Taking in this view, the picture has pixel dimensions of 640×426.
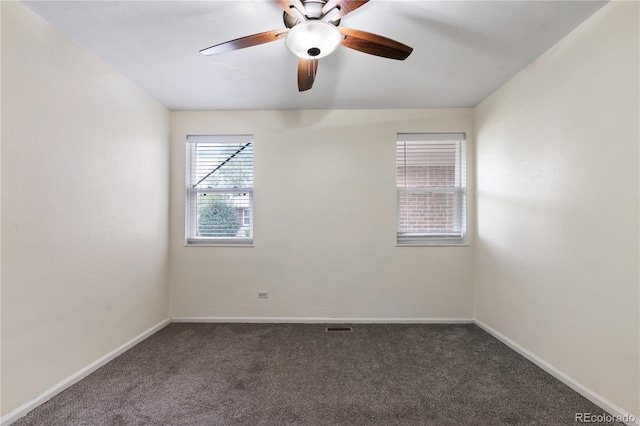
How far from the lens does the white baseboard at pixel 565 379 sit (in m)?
1.67

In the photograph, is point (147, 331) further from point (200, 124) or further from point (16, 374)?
point (200, 124)

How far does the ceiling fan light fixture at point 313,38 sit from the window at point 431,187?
1.98 meters

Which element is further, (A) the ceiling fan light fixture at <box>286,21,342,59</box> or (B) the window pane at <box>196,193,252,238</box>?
(B) the window pane at <box>196,193,252,238</box>

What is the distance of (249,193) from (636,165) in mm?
3156

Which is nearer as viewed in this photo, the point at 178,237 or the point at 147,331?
the point at 147,331

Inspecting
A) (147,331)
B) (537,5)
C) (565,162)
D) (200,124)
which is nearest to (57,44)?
(200,124)

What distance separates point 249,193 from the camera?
337 centimetres

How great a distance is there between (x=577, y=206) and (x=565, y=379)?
4.00 ft

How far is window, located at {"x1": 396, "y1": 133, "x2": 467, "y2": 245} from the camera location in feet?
10.9

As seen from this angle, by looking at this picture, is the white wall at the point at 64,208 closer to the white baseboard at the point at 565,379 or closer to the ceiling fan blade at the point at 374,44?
the ceiling fan blade at the point at 374,44

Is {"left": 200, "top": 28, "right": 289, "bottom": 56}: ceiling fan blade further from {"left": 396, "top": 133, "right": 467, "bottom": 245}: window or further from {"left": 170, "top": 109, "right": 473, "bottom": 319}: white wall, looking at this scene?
{"left": 396, "top": 133, "right": 467, "bottom": 245}: window

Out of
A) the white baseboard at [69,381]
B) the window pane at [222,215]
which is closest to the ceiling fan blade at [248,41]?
the window pane at [222,215]

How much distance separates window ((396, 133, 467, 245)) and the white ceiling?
1.62 feet

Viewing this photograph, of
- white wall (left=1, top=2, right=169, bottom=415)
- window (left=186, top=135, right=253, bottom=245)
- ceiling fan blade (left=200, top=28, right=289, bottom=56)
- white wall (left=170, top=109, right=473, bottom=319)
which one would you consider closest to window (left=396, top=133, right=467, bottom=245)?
white wall (left=170, top=109, right=473, bottom=319)
